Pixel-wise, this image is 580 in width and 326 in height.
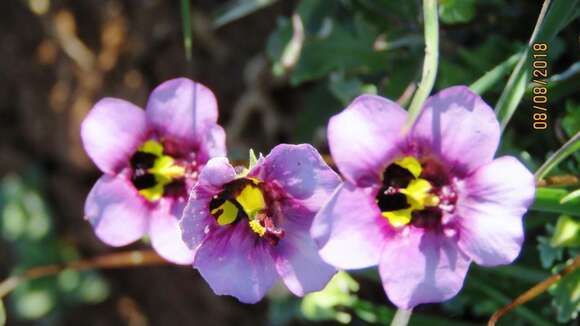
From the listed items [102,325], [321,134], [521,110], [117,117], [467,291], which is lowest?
[102,325]

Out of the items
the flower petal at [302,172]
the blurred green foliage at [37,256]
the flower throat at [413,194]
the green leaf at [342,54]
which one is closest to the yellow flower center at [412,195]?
the flower throat at [413,194]

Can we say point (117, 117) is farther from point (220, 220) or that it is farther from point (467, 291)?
point (467, 291)

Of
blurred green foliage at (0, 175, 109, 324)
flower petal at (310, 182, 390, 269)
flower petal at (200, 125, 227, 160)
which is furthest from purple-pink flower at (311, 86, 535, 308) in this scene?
blurred green foliage at (0, 175, 109, 324)

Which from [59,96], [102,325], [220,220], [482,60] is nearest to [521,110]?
[482,60]

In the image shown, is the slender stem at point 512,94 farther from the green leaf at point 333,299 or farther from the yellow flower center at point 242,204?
the green leaf at point 333,299

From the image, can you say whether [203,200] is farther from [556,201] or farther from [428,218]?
[556,201]

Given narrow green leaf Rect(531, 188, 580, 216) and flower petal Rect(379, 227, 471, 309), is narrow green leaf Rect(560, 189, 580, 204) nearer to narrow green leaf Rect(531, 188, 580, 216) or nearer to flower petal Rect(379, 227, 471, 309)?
narrow green leaf Rect(531, 188, 580, 216)

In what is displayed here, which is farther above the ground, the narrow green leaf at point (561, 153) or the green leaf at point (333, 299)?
the narrow green leaf at point (561, 153)

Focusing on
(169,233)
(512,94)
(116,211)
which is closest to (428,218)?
(512,94)
